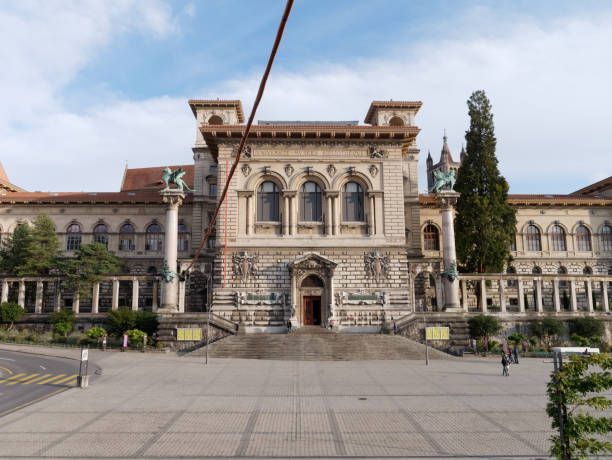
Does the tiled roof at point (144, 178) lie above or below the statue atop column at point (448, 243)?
above

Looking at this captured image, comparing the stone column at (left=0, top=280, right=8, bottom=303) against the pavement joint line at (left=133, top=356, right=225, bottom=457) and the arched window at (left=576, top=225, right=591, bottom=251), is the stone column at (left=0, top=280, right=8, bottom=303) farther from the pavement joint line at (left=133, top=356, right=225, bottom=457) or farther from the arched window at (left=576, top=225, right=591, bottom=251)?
the arched window at (left=576, top=225, right=591, bottom=251)

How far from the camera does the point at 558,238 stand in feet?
175

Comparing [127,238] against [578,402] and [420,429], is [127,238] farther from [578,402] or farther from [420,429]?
[578,402]

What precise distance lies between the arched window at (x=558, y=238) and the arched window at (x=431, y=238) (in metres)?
13.0

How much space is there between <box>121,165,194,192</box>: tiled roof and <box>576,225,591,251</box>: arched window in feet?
156

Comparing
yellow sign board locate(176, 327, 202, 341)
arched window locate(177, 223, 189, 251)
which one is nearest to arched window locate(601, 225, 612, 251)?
yellow sign board locate(176, 327, 202, 341)

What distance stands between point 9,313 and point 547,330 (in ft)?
141

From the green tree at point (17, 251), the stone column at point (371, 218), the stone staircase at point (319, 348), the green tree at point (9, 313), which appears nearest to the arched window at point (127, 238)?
the green tree at point (17, 251)

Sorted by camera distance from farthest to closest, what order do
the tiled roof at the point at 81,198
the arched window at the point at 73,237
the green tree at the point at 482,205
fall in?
the arched window at the point at 73,237 < the tiled roof at the point at 81,198 < the green tree at the point at 482,205

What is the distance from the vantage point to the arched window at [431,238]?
176 feet

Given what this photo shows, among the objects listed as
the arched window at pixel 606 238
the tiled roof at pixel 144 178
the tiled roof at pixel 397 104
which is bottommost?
the arched window at pixel 606 238

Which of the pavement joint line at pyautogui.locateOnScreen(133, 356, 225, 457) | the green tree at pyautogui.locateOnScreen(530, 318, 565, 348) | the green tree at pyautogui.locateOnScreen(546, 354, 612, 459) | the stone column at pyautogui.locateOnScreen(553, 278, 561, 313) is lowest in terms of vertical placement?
the pavement joint line at pyautogui.locateOnScreen(133, 356, 225, 457)

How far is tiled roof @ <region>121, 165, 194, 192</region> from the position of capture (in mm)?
63562

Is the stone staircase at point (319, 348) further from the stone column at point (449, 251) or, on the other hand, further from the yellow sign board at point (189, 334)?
the stone column at point (449, 251)
